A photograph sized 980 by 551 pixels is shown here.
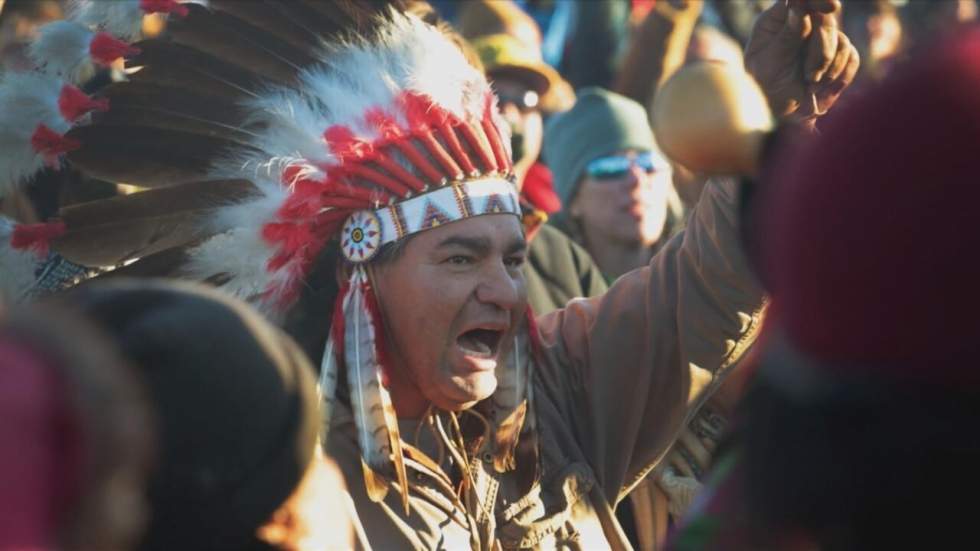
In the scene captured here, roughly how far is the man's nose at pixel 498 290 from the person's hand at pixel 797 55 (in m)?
0.71

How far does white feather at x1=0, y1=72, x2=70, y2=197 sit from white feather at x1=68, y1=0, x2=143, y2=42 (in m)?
0.18

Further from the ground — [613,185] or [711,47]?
[711,47]

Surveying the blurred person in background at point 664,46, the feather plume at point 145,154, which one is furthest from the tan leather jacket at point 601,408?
the blurred person in background at point 664,46

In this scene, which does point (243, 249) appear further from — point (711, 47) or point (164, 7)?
point (711, 47)

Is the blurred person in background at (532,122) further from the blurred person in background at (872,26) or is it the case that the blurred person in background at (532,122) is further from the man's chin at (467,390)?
the blurred person in background at (872,26)

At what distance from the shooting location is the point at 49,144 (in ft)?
12.3

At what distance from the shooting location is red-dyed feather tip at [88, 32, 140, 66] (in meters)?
3.79

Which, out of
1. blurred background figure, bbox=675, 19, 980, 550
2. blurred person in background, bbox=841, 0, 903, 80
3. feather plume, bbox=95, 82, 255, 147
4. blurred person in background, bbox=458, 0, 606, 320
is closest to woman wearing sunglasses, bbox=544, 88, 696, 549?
blurred person in background, bbox=458, 0, 606, 320

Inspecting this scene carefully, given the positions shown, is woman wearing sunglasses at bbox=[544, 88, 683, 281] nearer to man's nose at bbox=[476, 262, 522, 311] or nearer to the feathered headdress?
the feathered headdress

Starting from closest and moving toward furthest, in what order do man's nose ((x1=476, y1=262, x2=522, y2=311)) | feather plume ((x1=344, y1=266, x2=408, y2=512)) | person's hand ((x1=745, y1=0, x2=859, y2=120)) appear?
person's hand ((x1=745, y1=0, x2=859, y2=120)), feather plume ((x1=344, y1=266, x2=408, y2=512)), man's nose ((x1=476, y1=262, x2=522, y2=311))

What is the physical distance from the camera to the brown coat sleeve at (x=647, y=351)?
3.55 m

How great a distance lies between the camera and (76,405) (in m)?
1.45

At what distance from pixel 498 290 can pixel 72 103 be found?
3.52ft

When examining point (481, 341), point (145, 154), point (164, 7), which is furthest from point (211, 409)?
point (164, 7)
